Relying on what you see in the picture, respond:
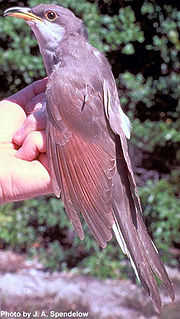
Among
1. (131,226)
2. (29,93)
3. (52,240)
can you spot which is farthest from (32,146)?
(52,240)

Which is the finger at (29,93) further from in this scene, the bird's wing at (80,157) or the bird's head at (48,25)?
the bird's wing at (80,157)

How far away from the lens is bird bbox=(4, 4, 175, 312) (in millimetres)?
3426

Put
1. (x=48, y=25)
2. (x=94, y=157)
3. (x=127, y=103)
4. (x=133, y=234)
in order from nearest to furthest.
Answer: (x=133, y=234) → (x=94, y=157) → (x=48, y=25) → (x=127, y=103)

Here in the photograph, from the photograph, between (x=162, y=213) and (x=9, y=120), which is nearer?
(x=9, y=120)

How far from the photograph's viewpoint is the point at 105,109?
12.0ft

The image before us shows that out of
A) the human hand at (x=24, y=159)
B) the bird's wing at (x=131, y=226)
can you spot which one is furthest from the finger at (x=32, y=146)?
the bird's wing at (x=131, y=226)

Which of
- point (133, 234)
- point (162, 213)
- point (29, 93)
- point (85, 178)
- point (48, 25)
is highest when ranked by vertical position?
point (48, 25)

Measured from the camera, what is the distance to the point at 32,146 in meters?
3.58

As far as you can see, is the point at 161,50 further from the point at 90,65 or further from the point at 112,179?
the point at 112,179

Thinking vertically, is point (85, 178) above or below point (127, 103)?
above

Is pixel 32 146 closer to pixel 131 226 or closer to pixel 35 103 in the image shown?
pixel 35 103

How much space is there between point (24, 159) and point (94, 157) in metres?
0.45

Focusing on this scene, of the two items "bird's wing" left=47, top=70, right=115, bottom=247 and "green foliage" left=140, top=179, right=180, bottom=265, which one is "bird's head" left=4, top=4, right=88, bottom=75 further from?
"green foliage" left=140, top=179, right=180, bottom=265

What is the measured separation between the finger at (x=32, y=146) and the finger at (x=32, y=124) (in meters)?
0.06
